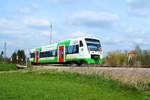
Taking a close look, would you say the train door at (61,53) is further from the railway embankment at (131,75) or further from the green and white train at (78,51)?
the railway embankment at (131,75)

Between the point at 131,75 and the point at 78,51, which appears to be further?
the point at 78,51

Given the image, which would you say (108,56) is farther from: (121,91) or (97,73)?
(121,91)

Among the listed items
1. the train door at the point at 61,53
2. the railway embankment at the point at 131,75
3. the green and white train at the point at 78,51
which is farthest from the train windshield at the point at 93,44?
the railway embankment at the point at 131,75

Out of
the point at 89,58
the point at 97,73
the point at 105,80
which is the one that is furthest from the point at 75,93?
the point at 89,58

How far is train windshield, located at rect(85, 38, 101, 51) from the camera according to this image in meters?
37.1

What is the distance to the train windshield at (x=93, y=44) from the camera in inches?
1461

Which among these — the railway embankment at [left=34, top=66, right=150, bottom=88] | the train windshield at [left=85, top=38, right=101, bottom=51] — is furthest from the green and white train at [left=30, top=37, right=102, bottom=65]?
the railway embankment at [left=34, top=66, right=150, bottom=88]

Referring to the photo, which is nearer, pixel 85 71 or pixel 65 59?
pixel 85 71

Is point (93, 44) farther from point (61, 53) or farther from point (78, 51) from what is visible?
point (61, 53)

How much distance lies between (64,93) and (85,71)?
8.86 m

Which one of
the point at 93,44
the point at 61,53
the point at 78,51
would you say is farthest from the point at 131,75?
the point at 61,53

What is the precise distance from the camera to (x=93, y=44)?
124 feet

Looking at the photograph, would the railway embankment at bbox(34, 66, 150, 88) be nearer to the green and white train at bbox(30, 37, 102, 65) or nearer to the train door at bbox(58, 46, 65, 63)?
the green and white train at bbox(30, 37, 102, 65)

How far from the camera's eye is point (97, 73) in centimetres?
2202
